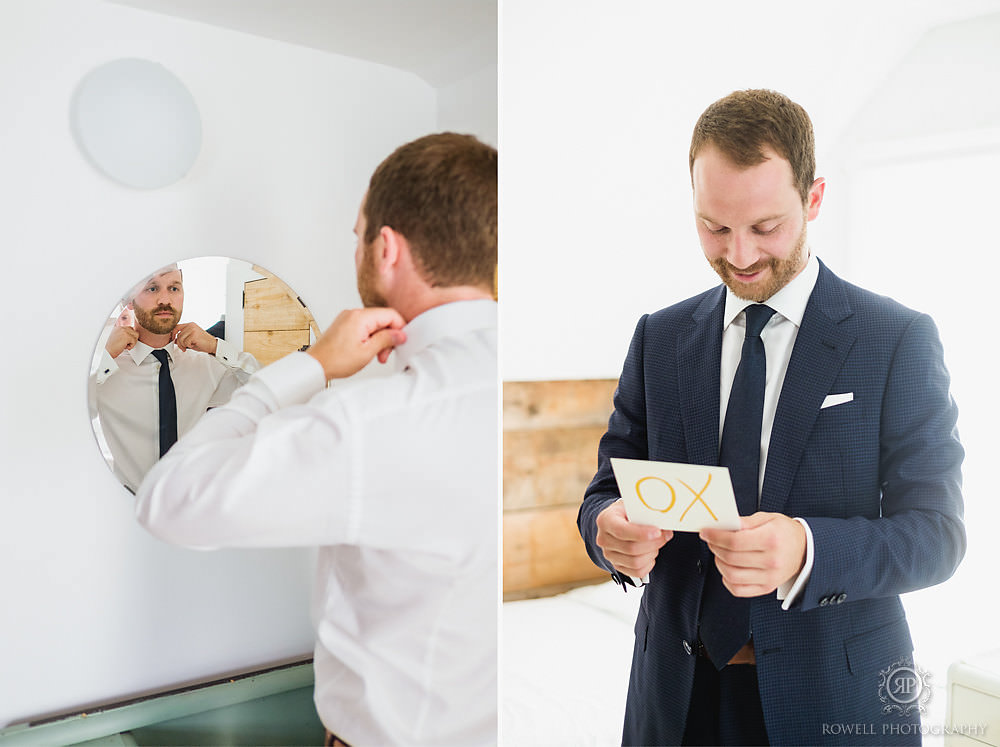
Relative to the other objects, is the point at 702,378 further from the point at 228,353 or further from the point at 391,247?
the point at 228,353

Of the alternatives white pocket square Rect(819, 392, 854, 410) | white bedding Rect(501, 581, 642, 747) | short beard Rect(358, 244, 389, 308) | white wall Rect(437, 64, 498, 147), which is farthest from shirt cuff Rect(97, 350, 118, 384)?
white pocket square Rect(819, 392, 854, 410)

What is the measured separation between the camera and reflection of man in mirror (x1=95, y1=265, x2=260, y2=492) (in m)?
1.45

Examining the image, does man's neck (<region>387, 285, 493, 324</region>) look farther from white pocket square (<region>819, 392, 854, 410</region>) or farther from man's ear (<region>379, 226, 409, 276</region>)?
white pocket square (<region>819, 392, 854, 410</region>)

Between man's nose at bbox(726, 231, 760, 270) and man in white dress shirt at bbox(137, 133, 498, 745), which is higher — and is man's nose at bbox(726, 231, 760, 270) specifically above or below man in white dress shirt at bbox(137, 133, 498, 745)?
above

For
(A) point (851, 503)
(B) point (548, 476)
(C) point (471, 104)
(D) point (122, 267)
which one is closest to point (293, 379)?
(D) point (122, 267)

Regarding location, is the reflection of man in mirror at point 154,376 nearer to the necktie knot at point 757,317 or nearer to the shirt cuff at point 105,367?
the shirt cuff at point 105,367

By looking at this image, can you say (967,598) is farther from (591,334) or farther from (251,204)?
(251,204)

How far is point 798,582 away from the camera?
1.20m

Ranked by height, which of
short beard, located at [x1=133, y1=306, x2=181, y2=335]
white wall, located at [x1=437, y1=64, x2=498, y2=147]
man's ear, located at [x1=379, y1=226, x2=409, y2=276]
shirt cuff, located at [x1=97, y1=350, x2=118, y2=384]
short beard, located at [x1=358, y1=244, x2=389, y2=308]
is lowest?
shirt cuff, located at [x1=97, y1=350, x2=118, y2=384]

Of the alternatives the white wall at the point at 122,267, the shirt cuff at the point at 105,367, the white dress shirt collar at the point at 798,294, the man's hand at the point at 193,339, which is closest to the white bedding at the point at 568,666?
the white wall at the point at 122,267

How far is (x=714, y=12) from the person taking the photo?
1.42 meters

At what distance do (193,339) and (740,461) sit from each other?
100cm

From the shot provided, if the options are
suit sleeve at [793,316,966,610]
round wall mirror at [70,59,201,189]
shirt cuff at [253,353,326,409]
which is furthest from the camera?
shirt cuff at [253,353,326,409]

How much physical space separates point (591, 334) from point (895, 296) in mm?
525
